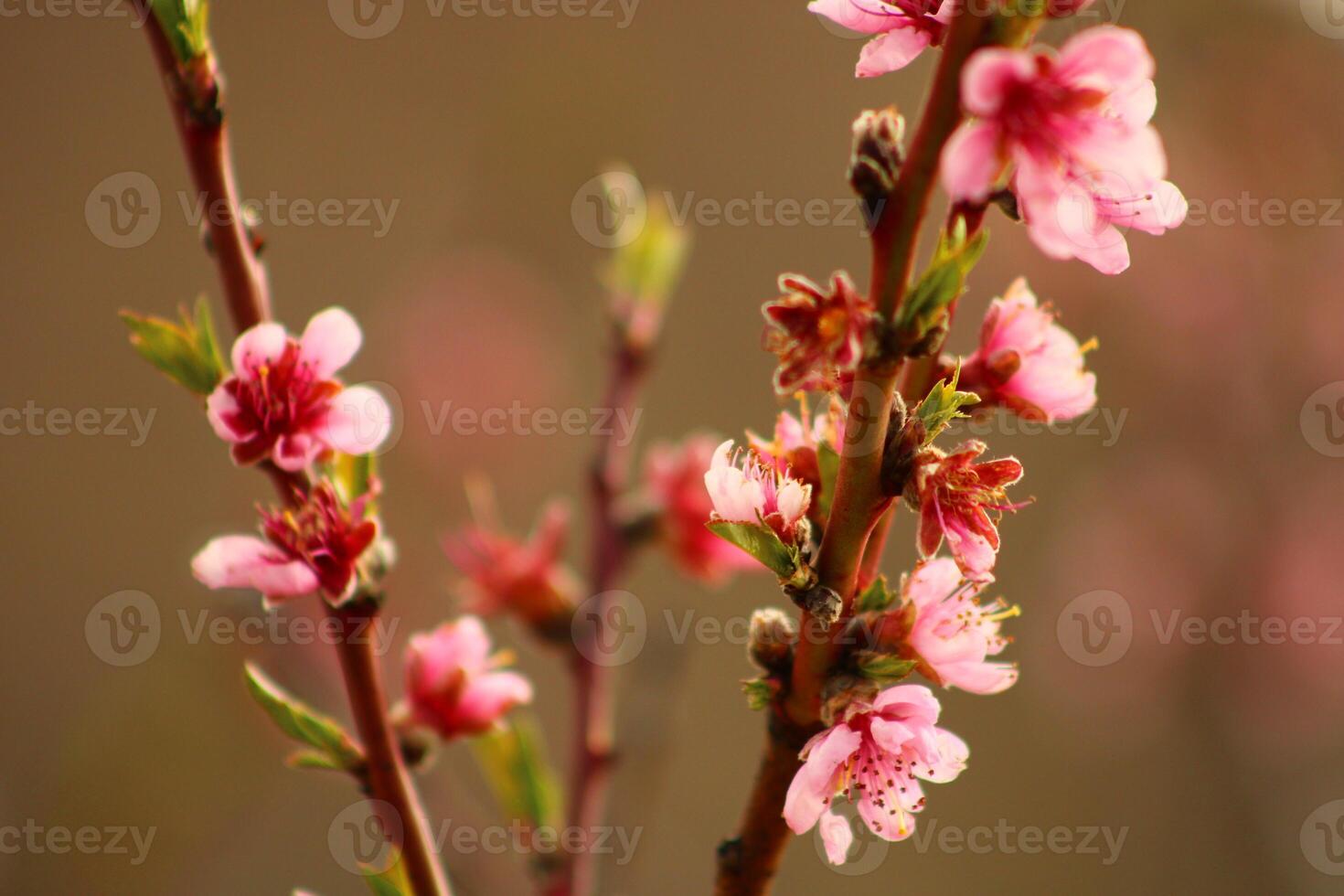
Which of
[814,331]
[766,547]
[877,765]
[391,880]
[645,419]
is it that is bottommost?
[391,880]

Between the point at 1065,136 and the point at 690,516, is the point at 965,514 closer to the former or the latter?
the point at 1065,136

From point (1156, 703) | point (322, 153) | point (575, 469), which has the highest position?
point (322, 153)

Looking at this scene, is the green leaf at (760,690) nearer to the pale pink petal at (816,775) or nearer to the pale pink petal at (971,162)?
the pale pink petal at (816,775)

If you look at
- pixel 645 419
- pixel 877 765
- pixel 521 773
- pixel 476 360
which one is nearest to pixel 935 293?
pixel 877 765

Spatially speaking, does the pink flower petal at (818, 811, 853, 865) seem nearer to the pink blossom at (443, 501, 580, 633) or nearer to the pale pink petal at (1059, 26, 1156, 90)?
the pale pink petal at (1059, 26, 1156, 90)

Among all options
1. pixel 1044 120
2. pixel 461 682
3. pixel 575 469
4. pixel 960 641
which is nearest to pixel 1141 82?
pixel 1044 120

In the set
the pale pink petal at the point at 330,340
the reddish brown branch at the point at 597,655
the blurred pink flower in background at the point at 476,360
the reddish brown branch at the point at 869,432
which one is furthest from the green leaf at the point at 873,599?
the blurred pink flower in background at the point at 476,360

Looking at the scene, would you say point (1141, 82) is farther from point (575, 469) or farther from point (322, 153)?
point (322, 153)
